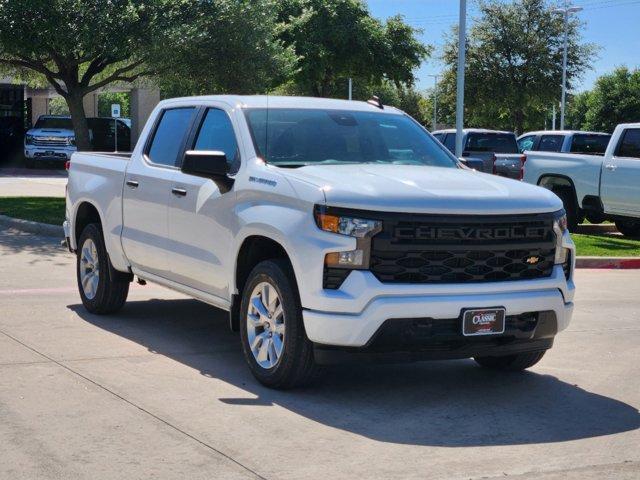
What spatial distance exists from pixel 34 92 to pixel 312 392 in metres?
46.0

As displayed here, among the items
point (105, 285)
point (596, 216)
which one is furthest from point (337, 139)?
point (596, 216)

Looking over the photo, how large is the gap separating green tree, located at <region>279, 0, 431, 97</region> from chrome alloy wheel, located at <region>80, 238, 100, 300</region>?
30453mm

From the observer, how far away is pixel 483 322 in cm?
635

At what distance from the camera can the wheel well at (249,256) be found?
695 centimetres

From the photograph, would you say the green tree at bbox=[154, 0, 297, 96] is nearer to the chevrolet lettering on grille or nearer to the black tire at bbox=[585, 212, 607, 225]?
the black tire at bbox=[585, 212, 607, 225]

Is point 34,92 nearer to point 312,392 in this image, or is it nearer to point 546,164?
point 546,164

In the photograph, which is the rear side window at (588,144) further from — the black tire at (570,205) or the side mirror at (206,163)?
the side mirror at (206,163)

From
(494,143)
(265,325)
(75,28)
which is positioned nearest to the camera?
(265,325)

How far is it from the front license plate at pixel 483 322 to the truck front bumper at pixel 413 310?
0.10 ft

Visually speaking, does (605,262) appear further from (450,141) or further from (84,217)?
Result: (450,141)

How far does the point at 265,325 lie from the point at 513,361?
187 centimetres

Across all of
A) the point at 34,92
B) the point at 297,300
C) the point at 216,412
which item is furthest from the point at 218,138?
the point at 34,92

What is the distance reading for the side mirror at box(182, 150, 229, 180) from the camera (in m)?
7.12

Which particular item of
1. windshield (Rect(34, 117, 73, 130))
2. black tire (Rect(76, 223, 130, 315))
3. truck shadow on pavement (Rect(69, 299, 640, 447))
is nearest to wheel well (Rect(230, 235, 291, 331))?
truck shadow on pavement (Rect(69, 299, 640, 447))
